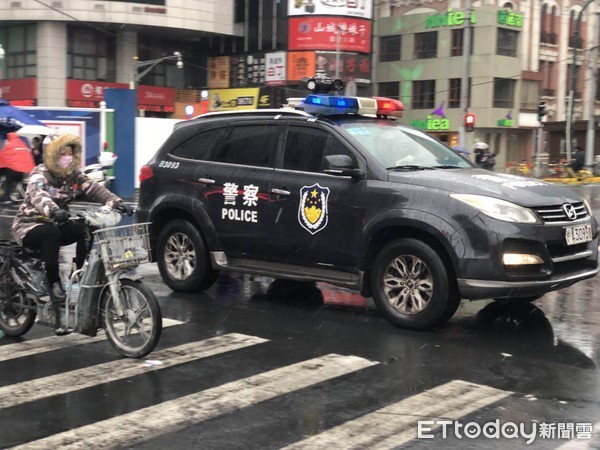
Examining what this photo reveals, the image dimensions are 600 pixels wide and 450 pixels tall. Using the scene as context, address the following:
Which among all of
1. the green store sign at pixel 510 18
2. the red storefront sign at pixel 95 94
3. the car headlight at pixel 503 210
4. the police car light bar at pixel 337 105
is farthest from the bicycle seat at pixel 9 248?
the green store sign at pixel 510 18

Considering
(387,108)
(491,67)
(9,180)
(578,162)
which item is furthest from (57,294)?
(491,67)

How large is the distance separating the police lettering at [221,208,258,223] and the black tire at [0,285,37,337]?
2308 millimetres

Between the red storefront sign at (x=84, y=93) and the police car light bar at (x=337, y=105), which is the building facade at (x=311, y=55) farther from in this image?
the police car light bar at (x=337, y=105)

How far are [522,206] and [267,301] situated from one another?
2.97m

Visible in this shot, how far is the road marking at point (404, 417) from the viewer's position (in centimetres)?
417

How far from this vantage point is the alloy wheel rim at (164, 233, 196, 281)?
27.7ft

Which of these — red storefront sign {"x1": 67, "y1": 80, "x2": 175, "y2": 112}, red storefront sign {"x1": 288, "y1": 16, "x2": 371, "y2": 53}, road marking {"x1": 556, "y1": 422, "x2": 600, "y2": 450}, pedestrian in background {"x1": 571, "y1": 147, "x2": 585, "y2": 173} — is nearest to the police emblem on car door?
road marking {"x1": 556, "y1": 422, "x2": 600, "y2": 450}

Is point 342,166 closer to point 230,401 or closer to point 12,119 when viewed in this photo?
point 230,401

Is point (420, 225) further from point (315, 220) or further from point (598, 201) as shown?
point (598, 201)

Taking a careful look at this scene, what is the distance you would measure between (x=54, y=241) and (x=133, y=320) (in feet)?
3.02

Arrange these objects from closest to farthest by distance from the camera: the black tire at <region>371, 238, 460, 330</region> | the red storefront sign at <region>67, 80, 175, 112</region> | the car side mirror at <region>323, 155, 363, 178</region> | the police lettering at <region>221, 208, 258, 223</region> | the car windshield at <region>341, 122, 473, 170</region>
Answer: the black tire at <region>371, 238, 460, 330</region>, the car side mirror at <region>323, 155, 363, 178</region>, the car windshield at <region>341, 122, 473, 170</region>, the police lettering at <region>221, 208, 258, 223</region>, the red storefront sign at <region>67, 80, 175, 112</region>

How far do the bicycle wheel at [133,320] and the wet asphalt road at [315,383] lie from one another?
12cm

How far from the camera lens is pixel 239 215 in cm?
791

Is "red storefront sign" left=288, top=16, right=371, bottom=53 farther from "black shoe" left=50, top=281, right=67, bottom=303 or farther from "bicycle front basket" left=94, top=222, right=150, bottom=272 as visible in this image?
"bicycle front basket" left=94, top=222, right=150, bottom=272
